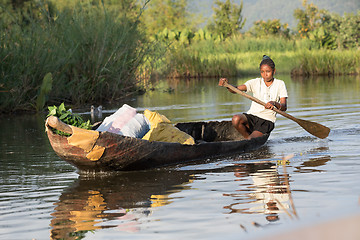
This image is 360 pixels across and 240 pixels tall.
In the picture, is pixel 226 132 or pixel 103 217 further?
pixel 226 132

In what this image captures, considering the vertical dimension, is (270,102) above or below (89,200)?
above

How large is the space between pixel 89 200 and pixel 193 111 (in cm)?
955

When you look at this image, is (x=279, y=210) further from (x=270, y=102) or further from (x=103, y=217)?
(x=270, y=102)

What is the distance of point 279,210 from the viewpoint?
4.29 m

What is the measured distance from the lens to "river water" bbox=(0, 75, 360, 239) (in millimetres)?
3969

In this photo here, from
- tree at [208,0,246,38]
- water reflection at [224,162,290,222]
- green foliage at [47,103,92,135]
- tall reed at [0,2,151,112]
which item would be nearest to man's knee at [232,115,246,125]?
water reflection at [224,162,290,222]

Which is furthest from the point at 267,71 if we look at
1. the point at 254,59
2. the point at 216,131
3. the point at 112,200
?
the point at 254,59

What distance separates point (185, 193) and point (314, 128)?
426cm

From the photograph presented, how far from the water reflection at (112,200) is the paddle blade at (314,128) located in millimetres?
3117

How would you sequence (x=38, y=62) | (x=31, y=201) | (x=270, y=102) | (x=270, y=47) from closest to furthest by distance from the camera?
(x=31, y=201) < (x=270, y=102) < (x=38, y=62) < (x=270, y=47)

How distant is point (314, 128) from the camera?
9133 millimetres

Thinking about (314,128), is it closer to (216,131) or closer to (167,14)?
(216,131)

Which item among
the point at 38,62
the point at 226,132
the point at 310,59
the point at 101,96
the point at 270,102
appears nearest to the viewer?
the point at 270,102

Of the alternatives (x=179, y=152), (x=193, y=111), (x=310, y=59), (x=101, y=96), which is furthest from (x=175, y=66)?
(x=179, y=152)
